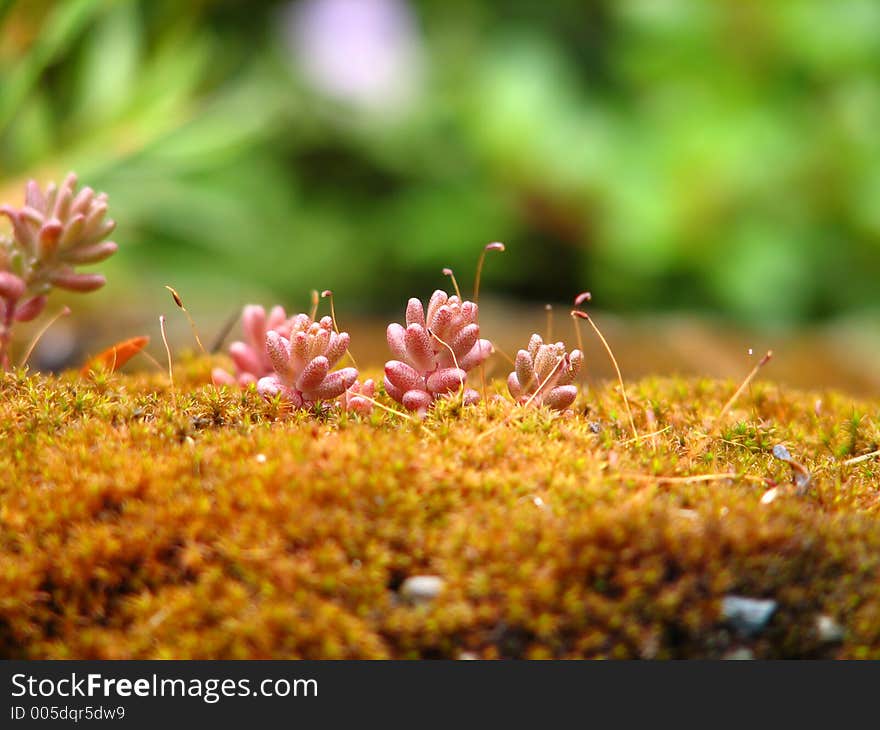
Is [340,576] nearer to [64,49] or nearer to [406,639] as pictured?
[406,639]

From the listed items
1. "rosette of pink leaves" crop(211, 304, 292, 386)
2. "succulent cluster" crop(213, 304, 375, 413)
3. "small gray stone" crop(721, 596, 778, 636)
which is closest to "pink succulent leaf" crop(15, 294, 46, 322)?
"rosette of pink leaves" crop(211, 304, 292, 386)

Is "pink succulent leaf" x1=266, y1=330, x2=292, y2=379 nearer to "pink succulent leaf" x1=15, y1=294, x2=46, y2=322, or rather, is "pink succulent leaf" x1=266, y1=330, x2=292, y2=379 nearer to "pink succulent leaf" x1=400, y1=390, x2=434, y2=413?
"pink succulent leaf" x1=400, y1=390, x2=434, y2=413

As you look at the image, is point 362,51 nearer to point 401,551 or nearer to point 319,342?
point 319,342

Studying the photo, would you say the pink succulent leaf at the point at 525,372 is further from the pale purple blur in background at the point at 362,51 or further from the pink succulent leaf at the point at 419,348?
the pale purple blur in background at the point at 362,51

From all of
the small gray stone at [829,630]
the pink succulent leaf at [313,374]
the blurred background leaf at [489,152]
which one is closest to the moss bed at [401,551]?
the small gray stone at [829,630]

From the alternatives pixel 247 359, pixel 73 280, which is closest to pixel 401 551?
pixel 247 359
